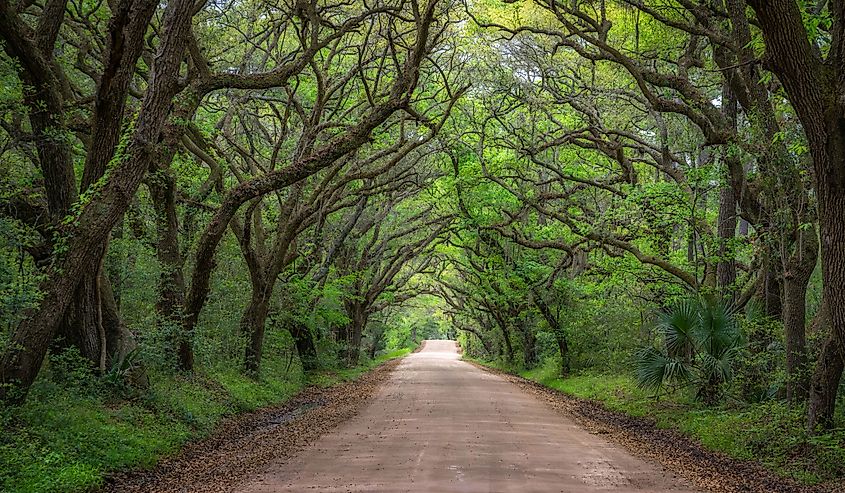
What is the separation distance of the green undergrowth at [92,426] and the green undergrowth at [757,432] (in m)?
7.95

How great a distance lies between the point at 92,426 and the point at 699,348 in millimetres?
10122

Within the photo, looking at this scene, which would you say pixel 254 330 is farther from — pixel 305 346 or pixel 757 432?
pixel 757 432

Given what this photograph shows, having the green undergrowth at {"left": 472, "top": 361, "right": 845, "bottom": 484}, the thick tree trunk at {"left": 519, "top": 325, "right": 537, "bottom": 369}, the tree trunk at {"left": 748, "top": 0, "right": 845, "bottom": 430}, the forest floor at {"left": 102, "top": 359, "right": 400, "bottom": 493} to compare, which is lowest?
the forest floor at {"left": 102, "top": 359, "right": 400, "bottom": 493}

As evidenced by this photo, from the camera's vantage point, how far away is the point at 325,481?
26.0 feet

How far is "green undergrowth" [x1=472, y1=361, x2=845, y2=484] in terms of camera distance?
8.88m

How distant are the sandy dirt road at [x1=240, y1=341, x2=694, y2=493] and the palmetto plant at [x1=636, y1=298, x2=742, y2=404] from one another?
6.13 feet

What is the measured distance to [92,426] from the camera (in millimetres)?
8820

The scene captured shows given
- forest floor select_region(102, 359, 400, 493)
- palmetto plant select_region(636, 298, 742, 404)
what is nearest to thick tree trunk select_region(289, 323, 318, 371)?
forest floor select_region(102, 359, 400, 493)

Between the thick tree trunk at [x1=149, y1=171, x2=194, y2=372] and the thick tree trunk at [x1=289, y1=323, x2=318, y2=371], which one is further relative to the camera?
the thick tree trunk at [x1=289, y1=323, x2=318, y2=371]

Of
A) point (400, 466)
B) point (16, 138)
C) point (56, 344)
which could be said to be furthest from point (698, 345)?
point (16, 138)

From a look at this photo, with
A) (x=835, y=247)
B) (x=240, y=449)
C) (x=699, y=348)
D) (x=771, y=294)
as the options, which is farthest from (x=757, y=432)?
(x=240, y=449)

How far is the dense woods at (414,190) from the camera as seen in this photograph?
876cm

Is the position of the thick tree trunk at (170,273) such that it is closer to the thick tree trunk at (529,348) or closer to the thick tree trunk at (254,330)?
the thick tree trunk at (254,330)

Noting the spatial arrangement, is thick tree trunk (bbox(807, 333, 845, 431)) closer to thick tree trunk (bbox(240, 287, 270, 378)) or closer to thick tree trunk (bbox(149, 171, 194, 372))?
thick tree trunk (bbox(149, 171, 194, 372))
